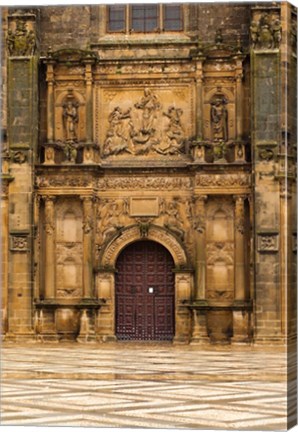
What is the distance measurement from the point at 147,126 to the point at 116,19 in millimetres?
3175

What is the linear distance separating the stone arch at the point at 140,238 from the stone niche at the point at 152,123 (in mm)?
2162

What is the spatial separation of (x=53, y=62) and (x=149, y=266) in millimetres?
6469

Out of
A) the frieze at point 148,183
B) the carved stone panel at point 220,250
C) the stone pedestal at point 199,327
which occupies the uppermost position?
the frieze at point 148,183

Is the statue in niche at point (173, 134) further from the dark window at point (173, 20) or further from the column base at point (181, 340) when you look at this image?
the column base at point (181, 340)

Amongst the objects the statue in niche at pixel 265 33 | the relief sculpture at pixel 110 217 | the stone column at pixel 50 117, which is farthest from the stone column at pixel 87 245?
the statue in niche at pixel 265 33

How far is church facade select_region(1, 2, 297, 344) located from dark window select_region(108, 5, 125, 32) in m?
0.04

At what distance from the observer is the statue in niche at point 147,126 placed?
33.4 metres

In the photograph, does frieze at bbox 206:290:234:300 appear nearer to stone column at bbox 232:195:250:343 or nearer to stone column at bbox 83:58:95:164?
stone column at bbox 232:195:250:343

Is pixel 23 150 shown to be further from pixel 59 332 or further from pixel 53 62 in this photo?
pixel 59 332

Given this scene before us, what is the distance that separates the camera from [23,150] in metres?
32.8

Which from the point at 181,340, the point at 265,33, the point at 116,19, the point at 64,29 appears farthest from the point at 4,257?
the point at 265,33

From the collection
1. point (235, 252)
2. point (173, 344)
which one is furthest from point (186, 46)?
point (173, 344)

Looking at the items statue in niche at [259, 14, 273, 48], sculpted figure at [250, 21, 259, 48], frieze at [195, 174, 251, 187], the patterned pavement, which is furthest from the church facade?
the patterned pavement

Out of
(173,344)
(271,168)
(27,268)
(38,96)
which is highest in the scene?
(38,96)
